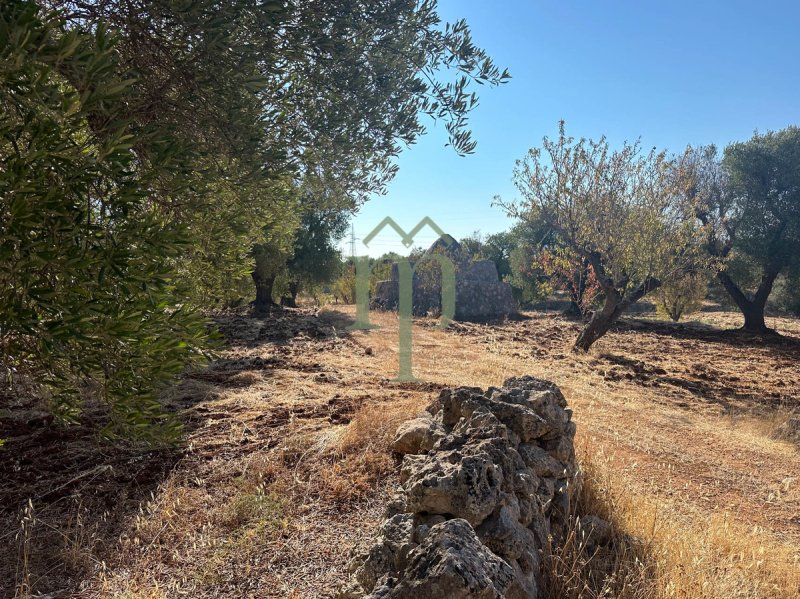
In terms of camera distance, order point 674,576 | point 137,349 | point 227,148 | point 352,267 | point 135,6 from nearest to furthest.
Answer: point 137,349 → point 674,576 → point 135,6 → point 227,148 → point 352,267

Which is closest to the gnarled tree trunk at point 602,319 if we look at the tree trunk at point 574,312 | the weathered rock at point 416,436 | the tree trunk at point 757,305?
the tree trunk at point 757,305

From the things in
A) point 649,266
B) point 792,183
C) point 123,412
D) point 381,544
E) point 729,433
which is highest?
point 792,183

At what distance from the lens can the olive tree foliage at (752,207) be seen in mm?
19766

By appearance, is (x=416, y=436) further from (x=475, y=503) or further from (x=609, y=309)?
(x=609, y=309)

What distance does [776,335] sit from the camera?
19.4 metres

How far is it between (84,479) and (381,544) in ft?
11.1

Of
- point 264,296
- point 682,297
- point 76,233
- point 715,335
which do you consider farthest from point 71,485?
point 682,297

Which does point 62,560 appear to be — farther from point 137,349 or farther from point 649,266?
point 649,266

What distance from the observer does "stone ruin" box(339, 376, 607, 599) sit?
2.10 metres

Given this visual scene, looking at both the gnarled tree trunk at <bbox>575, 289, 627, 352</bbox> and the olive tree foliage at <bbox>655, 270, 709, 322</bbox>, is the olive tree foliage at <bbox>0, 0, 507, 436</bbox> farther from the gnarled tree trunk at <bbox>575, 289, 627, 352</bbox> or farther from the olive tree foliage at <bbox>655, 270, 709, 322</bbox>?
the olive tree foliage at <bbox>655, 270, 709, 322</bbox>

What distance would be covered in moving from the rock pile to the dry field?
0.35 metres

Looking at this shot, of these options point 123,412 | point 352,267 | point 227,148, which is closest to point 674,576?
point 123,412

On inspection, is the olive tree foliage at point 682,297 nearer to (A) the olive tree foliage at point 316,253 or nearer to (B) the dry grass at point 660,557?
(A) the olive tree foliage at point 316,253

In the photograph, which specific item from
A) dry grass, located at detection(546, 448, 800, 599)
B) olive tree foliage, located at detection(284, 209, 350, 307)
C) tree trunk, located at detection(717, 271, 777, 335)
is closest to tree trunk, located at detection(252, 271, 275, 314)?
olive tree foliage, located at detection(284, 209, 350, 307)
